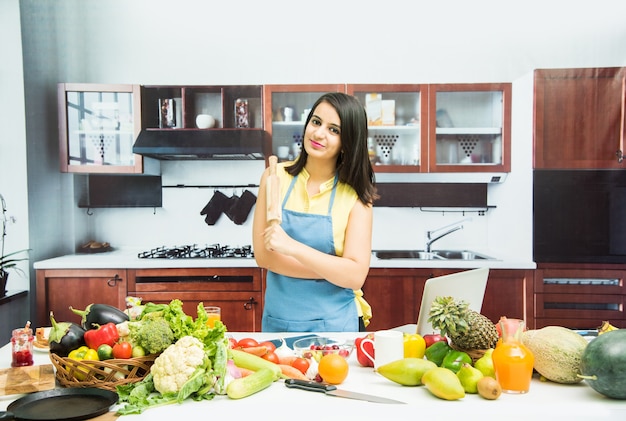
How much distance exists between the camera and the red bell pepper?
117 cm

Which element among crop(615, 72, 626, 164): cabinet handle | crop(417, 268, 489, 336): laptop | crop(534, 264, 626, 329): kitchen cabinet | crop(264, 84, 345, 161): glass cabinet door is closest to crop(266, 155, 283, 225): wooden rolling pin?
crop(417, 268, 489, 336): laptop

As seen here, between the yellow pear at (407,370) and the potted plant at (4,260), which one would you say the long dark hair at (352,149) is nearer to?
the yellow pear at (407,370)

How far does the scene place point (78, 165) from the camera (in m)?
3.16

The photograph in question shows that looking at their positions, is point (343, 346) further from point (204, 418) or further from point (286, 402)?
point (204, 418)

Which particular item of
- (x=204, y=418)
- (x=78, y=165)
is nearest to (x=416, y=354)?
(x=204, y=418)

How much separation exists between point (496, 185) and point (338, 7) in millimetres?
1529

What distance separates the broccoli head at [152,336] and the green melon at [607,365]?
889 mm

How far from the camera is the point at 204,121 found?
3.17 metres

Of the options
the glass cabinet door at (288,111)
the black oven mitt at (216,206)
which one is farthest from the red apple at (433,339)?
the black oven mitt at (216,206)

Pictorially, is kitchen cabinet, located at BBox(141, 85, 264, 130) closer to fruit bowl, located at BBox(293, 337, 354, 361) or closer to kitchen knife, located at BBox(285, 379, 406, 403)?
fruit bowl, located at BBox(293, 337, 354, 361)

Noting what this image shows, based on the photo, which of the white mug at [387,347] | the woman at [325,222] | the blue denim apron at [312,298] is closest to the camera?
the white mug at [387,347]

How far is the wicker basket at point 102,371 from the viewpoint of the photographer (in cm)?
110

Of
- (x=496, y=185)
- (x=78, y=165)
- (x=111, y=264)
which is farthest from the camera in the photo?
(x=496, y=185)

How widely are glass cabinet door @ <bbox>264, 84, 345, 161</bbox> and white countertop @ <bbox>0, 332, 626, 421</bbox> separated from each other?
227 centimetres
